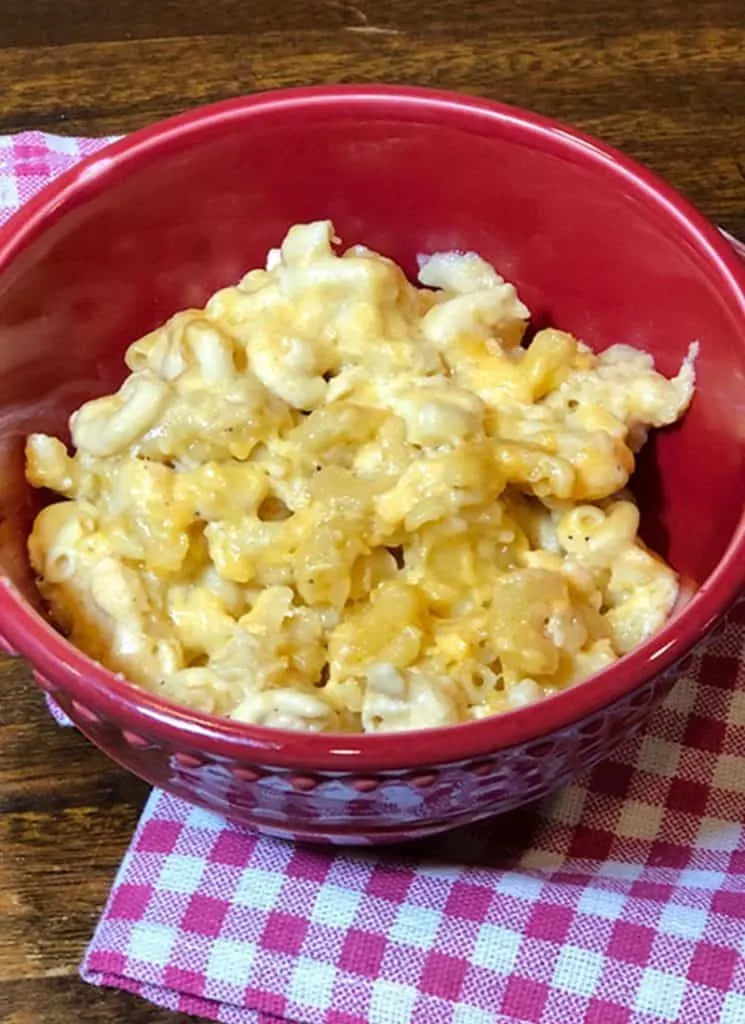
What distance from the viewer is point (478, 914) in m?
0.79

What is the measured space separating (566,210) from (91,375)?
1.02 feet

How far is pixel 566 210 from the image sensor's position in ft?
2.87

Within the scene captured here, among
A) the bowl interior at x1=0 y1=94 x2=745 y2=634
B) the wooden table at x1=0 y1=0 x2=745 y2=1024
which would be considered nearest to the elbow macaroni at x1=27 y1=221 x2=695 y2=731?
the bowl interior at x1=0 y1=94 x2=745 y2=634

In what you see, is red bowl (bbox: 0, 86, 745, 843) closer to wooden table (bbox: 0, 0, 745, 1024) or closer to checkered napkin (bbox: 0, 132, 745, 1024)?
checkered napkin (bbox: 0, 132, 745, 1024)

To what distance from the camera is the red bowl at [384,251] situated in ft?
2.47

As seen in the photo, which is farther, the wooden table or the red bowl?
the wooden table

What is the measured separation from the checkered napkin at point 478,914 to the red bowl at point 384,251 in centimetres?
5

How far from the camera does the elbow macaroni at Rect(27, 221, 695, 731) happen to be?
75 cm

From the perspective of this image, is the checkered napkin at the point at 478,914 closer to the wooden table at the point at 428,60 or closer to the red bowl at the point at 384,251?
the red bowl at the point at 384,251

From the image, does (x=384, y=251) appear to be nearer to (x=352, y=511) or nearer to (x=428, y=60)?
(x=352, y=511)

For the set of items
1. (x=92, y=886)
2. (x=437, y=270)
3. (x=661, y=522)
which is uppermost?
(x=437, y=270)

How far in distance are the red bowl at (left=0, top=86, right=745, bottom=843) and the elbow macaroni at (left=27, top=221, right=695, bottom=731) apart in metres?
0.03

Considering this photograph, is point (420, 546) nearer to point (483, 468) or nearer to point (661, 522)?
point (483, 468)

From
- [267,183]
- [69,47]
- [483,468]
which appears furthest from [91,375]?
[69,47]
